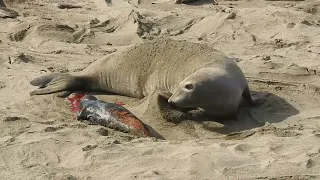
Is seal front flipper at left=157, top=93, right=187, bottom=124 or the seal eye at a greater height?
the seal eye

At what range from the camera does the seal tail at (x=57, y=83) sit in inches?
222

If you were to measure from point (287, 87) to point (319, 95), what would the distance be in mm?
332

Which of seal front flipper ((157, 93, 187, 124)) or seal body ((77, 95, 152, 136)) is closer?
seal body ((77, 95, 152, 136))

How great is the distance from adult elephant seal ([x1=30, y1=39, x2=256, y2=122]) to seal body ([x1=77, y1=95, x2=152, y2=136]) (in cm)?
36

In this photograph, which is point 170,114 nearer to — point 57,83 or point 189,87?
point 189,87

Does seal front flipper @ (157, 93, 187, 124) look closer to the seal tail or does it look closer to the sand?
the sand

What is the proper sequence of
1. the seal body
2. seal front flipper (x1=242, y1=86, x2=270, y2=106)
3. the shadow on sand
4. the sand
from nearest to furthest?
1. the sand
2. the seal body
3. the shadow on sand
4. seal front flipper (x1=242, y1=86, x2=270, y2=106)

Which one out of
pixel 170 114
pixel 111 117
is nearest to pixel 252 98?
pixel 170 114

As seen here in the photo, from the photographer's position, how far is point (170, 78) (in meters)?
5.54

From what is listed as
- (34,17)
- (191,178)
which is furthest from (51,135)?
(34,17)

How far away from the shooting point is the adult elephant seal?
4.95 m

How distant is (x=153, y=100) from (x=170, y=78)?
41 cm

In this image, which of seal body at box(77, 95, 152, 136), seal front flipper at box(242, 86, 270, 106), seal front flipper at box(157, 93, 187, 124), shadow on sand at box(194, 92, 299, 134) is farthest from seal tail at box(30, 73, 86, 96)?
seal front flipper at box(242, 86, 270, 106)

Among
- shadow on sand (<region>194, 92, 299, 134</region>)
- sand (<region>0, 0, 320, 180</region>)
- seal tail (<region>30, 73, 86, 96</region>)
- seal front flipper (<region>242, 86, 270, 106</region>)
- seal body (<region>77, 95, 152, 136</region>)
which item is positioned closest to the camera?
sand (<region>0, 0, 320, 180</region>)
